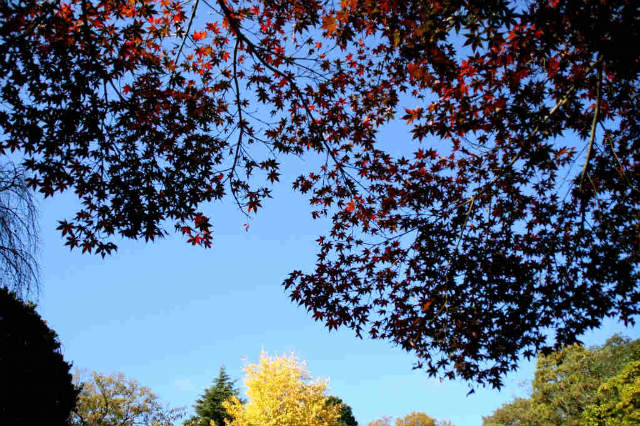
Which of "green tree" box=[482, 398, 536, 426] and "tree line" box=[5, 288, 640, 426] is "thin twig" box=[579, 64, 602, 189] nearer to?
"tree line" box=[5, 288, 640, 426]

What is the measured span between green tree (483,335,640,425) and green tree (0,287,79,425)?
28.7 meters

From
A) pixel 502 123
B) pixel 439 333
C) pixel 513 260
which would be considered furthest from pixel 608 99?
pixel 439 333

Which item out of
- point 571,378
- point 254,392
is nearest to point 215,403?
point 254,392

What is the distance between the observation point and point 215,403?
26062 mm

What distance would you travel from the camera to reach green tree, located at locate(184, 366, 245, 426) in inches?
993

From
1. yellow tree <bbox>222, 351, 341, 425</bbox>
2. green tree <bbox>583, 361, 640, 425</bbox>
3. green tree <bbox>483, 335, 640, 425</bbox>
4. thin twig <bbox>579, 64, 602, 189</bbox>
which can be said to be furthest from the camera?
green tree <bbox>483, 335, 640, 425</bbox>

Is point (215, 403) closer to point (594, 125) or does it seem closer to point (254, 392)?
point (254, 392)

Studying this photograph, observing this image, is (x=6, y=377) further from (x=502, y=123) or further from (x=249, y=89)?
(x=502, y=123)

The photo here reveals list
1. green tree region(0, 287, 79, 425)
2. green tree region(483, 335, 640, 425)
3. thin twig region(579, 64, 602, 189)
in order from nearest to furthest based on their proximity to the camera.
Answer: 1. thin twig region(579, 64, 602, 189)
2. green tree region(0, 287, 79, 425)
3. green tree region(483, 335, 640, 425)

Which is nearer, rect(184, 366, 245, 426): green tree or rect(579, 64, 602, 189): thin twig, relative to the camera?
rect(579, 64, 602, 189): thin twig

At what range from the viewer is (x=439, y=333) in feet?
16.8

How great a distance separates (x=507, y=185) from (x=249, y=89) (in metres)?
4.61

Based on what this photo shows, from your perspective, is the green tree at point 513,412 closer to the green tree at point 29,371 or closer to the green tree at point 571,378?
the green tree at point 571,378

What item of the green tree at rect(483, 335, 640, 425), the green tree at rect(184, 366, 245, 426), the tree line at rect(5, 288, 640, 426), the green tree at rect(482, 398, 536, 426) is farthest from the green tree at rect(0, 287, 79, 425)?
the green tree at rect(482, 398, 536, 426)
